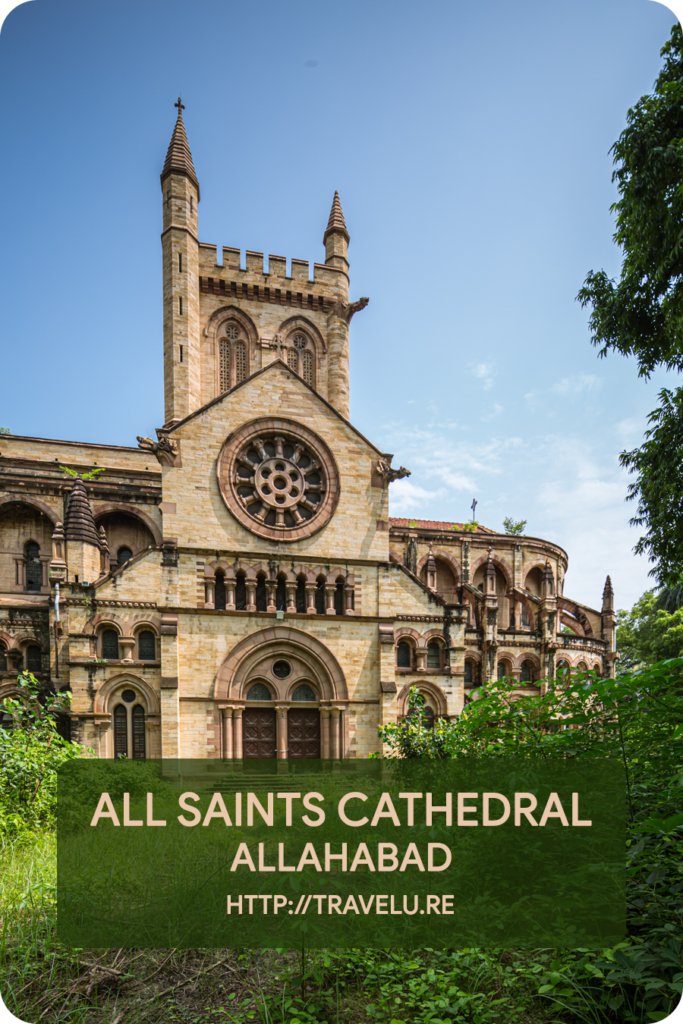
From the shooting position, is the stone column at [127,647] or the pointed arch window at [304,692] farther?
the pointed arch window at [304,692]

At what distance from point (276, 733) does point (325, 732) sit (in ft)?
5.93

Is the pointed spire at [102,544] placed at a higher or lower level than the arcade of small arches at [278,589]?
higher

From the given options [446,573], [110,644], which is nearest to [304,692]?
[110,644]

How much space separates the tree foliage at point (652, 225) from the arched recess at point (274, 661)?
1412 centimetres

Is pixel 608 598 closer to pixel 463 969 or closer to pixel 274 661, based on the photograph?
pixel 274 661

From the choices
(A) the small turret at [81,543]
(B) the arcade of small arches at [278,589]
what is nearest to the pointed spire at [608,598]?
(B) the arcade of small arches at [278,589]

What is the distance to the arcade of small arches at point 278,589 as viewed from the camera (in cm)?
2092

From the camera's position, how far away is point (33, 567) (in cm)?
2581

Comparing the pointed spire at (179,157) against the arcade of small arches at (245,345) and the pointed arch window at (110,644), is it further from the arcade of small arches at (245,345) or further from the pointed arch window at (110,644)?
the pointed arch window at (110,644)

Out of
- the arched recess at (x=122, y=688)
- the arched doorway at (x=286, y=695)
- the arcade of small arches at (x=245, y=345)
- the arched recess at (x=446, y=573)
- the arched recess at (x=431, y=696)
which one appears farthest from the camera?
the arched recess at (x=446, y=573)

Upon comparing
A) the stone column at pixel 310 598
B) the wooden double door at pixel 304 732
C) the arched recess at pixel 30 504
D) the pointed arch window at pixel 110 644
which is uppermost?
the arched recess at pixel 30 504

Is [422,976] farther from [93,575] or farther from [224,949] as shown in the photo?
[93,575]

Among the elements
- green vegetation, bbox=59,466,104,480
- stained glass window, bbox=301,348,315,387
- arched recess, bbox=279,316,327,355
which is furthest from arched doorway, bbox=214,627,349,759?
arched recess, bbox=279,316,327,355

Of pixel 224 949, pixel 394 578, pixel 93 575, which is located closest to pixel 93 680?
pixel 93 575
